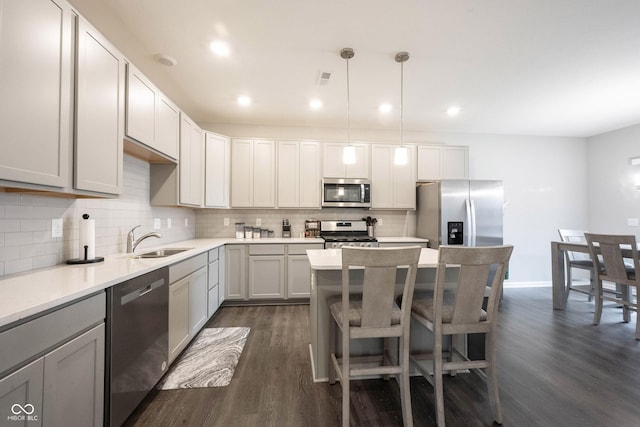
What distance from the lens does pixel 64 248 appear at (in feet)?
5.82

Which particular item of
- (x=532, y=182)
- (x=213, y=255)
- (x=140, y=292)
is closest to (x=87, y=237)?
(x=140, y=292)

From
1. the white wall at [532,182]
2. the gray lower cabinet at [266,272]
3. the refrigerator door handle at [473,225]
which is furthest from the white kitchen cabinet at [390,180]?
the gray lower cabinet at [266,272]

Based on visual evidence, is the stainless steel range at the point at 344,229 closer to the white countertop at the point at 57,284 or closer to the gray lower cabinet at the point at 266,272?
the gray lower cabinet at the point at 266,272

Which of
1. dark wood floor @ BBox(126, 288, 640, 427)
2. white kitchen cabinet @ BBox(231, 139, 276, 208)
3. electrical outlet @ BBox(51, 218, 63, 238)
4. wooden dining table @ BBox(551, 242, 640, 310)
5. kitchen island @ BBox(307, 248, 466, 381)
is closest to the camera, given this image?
dark wood floor @ BBox(126, 288, 640, 427)

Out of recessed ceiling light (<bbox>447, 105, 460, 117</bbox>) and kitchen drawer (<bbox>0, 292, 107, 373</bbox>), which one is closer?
kitchen drawer (<bbox>0, 292, 107, 373</bbox>)

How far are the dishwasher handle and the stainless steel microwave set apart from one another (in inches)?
101

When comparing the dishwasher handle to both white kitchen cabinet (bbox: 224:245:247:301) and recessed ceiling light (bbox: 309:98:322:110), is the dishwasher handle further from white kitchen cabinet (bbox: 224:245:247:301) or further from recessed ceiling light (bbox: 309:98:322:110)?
recessed ceiling light (bbox: 309:98:322:110)

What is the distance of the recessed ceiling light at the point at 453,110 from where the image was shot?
3.58m

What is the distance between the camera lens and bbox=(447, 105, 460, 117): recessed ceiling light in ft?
11.7

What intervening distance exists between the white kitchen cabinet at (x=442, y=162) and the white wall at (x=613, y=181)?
2.63m

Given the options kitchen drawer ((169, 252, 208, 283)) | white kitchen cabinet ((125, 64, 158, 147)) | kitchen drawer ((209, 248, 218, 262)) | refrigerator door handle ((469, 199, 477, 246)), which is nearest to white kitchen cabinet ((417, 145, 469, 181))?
refrigerator door handle ((469, 199, 477, 246))

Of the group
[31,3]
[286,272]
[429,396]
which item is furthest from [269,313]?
[31,3]

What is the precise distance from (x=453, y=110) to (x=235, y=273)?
3.85m

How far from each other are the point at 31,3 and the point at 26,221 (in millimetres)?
1148
